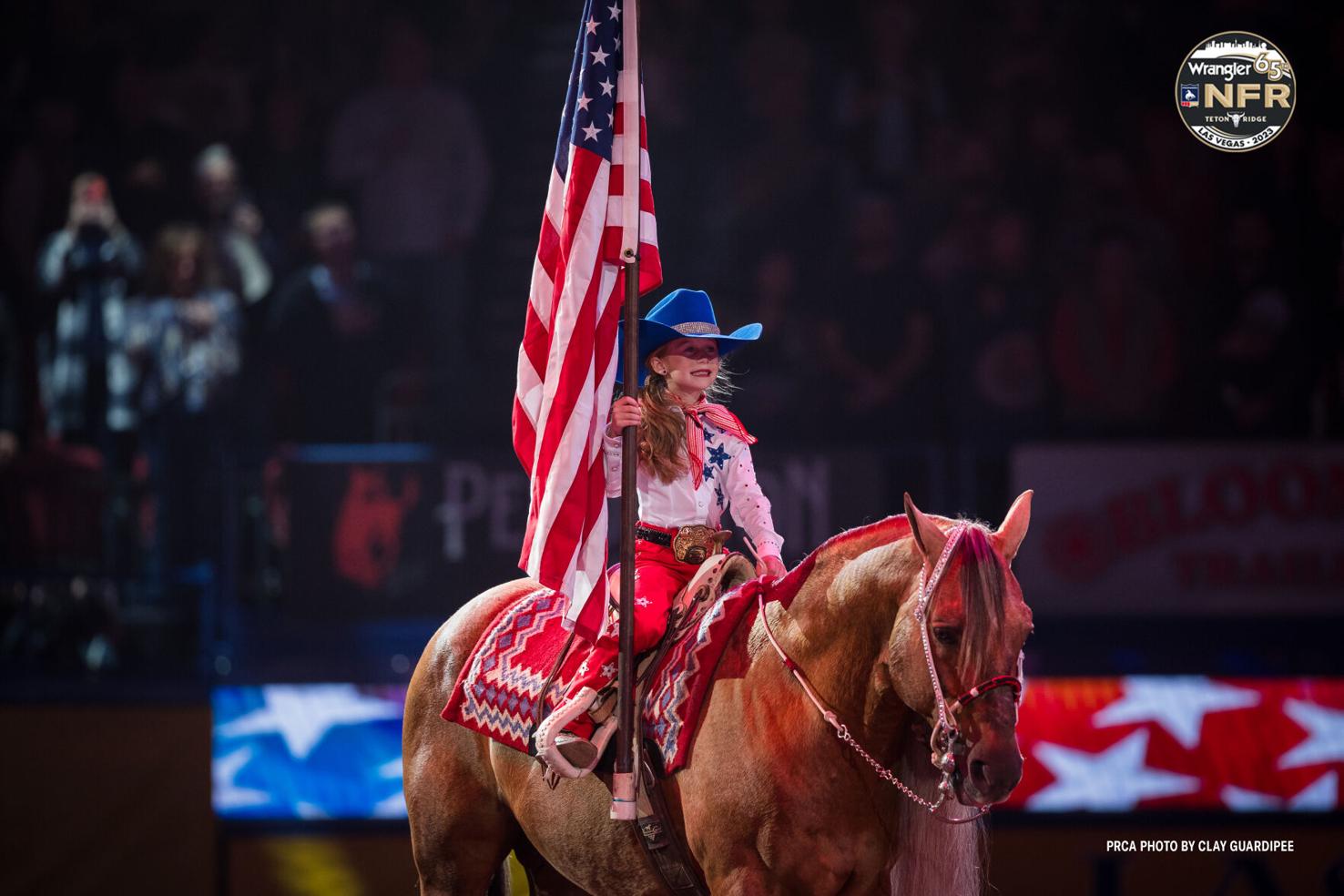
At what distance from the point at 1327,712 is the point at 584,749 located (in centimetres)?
418

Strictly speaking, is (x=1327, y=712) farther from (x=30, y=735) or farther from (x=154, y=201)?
(x=154, y=201)

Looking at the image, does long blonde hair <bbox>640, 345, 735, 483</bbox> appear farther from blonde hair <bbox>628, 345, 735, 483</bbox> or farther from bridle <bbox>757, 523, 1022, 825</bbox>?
bridle <bbox>757, 523, 1022, 825</bbox>

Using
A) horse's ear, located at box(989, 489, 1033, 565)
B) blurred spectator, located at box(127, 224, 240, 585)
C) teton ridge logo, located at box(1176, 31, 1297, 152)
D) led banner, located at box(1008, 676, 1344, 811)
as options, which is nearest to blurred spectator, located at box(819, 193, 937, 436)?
teton ridge logo, located at box(1176, 31, 1297, 152)

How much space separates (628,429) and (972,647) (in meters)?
1.12

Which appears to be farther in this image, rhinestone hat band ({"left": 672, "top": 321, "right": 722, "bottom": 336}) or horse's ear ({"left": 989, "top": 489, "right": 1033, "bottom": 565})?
rhinestone hat band ({"left": 672, "top": 321, "right": 722, "bottom": 336})

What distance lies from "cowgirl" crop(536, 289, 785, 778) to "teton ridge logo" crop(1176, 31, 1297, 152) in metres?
4.97

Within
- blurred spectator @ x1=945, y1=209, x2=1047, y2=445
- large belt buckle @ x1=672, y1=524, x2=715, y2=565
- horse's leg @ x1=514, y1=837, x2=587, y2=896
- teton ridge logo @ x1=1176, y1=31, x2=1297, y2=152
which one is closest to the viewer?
large belt buckle @ x1=672, y1=524, x2=715, y2=565

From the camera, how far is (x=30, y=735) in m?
6.43

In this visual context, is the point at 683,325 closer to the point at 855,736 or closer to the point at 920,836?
the point at 855,736

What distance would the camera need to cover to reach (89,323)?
28.6 feet

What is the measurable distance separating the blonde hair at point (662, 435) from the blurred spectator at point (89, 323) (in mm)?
5350

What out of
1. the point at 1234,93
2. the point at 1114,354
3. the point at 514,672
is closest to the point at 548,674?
the point at 514,672

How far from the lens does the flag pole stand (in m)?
3.61

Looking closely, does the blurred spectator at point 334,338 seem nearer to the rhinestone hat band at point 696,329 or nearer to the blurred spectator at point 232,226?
the blurred spectator at point 232,226
